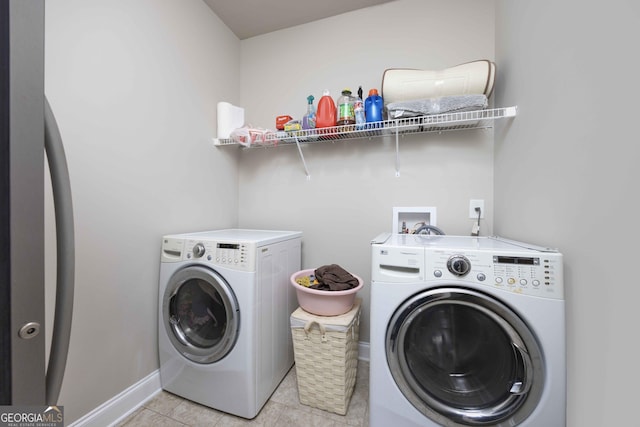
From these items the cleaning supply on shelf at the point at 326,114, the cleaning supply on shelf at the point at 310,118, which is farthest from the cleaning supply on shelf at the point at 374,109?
the cleaning supply on shelf at the point at 310,118

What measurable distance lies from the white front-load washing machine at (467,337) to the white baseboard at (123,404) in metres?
1.28

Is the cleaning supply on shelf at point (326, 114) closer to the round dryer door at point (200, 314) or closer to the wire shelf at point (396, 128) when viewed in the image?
the wire shelf at point (396, 128)

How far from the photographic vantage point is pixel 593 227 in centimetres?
74

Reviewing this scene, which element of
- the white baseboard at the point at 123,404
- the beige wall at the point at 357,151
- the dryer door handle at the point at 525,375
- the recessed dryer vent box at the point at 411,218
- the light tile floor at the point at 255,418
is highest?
the beige wall at the point at 357,151

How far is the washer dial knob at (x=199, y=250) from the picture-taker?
1.29 metres

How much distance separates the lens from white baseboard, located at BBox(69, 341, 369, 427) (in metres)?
1.12

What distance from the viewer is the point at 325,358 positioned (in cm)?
127

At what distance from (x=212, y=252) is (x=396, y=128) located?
1.31m

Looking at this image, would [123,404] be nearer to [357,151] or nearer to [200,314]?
[200,314]

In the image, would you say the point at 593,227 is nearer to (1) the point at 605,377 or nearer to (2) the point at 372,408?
(1) the point at 605,377

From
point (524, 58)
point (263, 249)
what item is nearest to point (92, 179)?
point (263, 249)

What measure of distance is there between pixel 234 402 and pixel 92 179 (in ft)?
4.34

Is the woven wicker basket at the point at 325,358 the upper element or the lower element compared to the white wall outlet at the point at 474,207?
lower

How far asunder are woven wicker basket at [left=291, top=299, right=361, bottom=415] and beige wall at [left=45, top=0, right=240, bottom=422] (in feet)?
2.97
